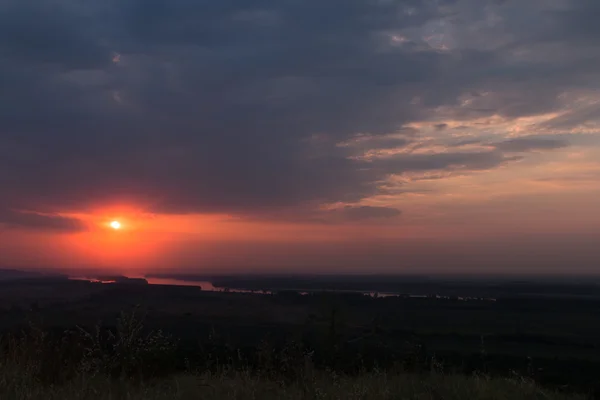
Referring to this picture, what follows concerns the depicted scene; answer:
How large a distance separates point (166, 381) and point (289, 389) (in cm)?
204

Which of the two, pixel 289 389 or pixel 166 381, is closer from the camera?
pixel 289 389

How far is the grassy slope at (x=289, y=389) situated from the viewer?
20.4ft

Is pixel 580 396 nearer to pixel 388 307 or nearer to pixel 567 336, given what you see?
pixel 567 336

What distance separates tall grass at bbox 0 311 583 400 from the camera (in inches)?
251

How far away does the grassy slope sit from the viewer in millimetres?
6207

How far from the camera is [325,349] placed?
34.4 feet

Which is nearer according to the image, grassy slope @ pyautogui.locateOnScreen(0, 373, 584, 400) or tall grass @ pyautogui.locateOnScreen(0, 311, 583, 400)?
grassy slope @ pyautogui.locateOnScreen(0, 373, 584, 400)

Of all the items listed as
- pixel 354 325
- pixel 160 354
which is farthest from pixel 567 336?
pixel 160 354

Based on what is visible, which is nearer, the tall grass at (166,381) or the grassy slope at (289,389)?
the grassy slope at (289,389)

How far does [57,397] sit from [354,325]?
40.3m

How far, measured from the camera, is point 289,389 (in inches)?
269

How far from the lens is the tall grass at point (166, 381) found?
251 inches

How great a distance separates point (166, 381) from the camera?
7.75 metres

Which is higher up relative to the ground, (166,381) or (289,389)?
(289,389)
